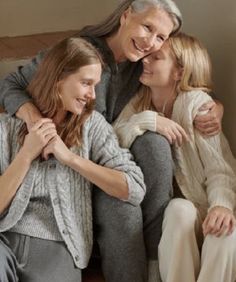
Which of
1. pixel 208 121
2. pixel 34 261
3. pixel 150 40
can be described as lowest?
pixel 34 261

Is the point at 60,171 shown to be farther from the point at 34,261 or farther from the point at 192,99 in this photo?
the point at 192,99

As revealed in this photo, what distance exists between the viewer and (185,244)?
1.71 m

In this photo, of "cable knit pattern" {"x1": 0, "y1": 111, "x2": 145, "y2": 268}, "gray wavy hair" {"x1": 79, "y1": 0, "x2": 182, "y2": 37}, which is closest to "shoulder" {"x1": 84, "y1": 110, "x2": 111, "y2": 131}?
"cable knit pattern" {"x1": 0, "y1": 111, "x2": 145, "y2": 268}

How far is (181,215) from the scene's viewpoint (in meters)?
1.74

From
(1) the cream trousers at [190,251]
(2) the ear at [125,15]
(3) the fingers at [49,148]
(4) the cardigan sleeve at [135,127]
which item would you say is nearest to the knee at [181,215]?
(1) the cream trousers at [190,251]

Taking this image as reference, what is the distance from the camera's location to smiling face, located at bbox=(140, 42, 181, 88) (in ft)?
6.35

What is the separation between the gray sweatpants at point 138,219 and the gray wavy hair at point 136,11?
378 millimetres

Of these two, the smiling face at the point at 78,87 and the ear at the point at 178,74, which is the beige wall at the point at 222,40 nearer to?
the ear at the point at 178,74

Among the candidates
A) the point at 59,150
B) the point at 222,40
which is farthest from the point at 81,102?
the point at 222,40

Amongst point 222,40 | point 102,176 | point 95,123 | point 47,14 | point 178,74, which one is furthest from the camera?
point 47,14

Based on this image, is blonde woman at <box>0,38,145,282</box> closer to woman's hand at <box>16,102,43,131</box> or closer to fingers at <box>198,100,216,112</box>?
woman's hand at <box>16,102,43,131</box>

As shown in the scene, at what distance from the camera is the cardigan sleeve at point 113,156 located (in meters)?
1.76

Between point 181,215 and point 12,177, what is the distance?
0.48m

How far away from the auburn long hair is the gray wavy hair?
24 cm
